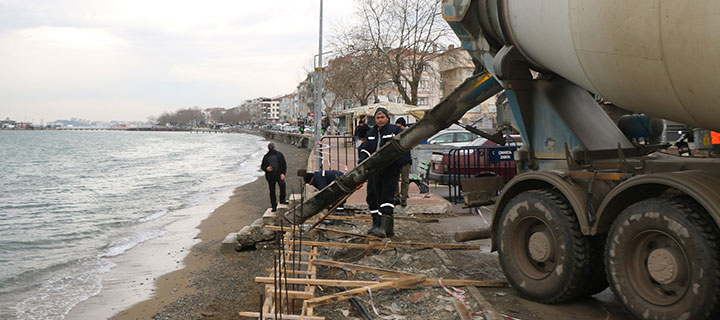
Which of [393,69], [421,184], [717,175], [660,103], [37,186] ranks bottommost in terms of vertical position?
[37,186]

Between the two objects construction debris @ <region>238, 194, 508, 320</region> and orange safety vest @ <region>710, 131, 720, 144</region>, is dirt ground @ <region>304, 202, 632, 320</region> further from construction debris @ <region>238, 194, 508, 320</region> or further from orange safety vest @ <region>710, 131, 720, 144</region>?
orange safety vest @ <region>710, 131, 720, 144</region>

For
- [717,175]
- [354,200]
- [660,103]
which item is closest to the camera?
[660,103]

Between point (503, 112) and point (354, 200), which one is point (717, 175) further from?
point (354, 200)

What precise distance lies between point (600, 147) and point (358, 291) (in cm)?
268

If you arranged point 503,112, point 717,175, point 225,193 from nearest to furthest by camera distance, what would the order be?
1. point 717,175
2. point 503,112
3. point 225,193

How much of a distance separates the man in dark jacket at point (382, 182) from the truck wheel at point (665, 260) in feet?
12.8

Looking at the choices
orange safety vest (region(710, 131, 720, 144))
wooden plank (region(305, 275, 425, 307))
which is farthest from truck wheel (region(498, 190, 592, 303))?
orange safety vest (region(710, 131, 720, 144))

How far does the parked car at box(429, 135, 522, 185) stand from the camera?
11625 mm

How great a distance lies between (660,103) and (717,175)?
0.82m

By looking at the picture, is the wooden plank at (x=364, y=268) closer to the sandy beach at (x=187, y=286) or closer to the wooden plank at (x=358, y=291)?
the wooden plank at (x=358, y=291)

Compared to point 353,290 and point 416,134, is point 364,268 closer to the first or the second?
point 353,290

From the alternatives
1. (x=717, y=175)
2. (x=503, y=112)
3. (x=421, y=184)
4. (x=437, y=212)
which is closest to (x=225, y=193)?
(x=421, y=184)

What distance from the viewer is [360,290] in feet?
16.5

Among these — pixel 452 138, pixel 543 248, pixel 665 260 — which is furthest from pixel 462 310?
pixel 452 138
